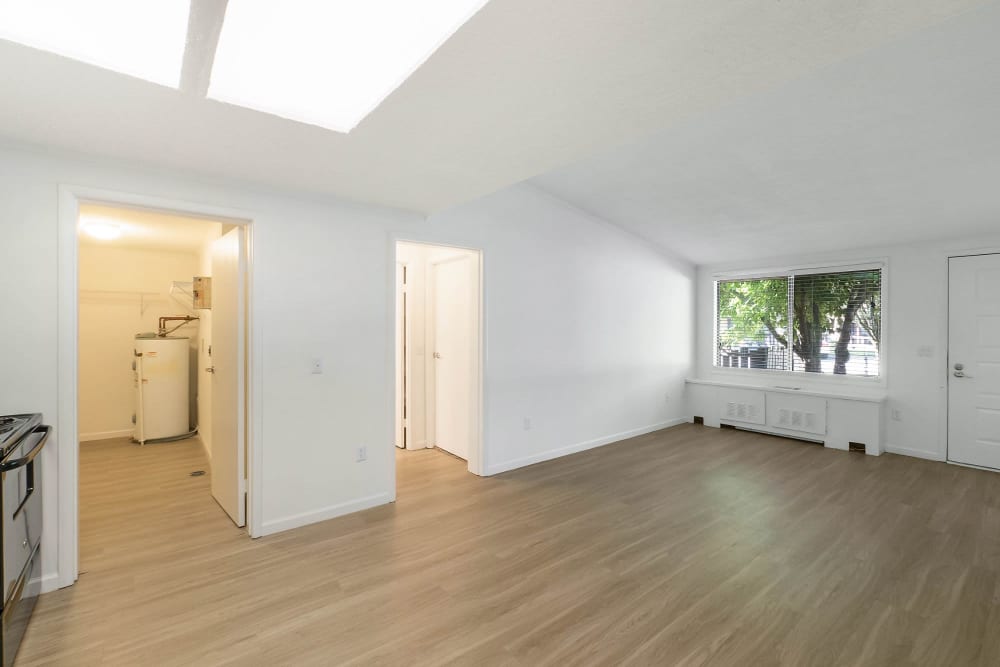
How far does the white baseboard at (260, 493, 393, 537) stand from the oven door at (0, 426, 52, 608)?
1.12 meters

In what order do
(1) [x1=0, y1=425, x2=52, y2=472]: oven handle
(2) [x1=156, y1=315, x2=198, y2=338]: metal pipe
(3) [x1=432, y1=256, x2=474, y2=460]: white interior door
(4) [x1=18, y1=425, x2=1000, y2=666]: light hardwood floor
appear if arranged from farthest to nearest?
(2) [x1=156, y1=315, x2=198, y2=338]: metal pipe
(3) [x1=432, y1=256, x2=474, y2=460]: white interior door
(4) [x1=18, y1=425, x2=1000, y2=666]: light hardwood floor
(1) [x1=0, y1=425, x2=52, y2=472]: oven handle

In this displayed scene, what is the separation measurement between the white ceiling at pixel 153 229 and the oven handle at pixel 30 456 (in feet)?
6.20

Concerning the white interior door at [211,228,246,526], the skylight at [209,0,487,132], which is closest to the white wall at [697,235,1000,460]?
the skylight at [209,0,487,132]

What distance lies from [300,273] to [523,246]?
6.98 feet

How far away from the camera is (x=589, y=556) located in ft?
8.92

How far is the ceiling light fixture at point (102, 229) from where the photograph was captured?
14.0 ft

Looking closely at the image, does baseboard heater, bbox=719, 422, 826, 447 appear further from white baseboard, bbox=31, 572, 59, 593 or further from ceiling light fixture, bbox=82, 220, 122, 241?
ceiling light fixture, bbox=82, 220, 122, 241

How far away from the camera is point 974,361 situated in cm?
440

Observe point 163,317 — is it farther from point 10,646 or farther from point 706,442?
point 706,442

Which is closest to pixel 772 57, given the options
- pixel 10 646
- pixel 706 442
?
pixel 10 646

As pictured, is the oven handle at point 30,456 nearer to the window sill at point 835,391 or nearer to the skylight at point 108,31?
the skylight at point 108,31

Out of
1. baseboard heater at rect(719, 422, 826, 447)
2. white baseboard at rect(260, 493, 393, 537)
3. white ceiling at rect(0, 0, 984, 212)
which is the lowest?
white baseboard at rect(260, 493, 393, 537)

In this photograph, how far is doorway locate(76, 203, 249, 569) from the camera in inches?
122

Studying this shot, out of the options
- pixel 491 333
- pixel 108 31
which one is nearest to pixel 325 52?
pixel 108 31
